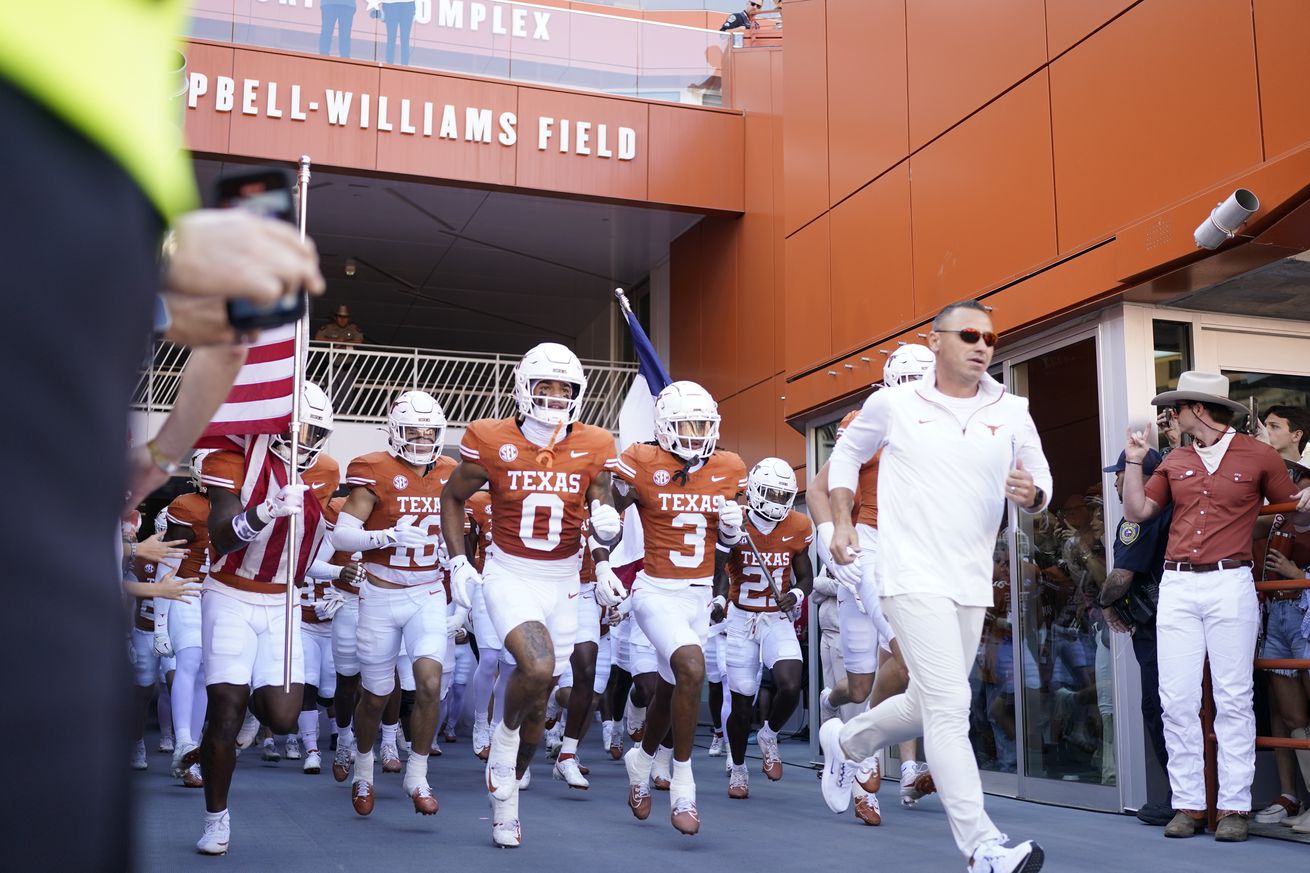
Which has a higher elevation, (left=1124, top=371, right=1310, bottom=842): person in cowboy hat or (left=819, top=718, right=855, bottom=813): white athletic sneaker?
(left=1124, top=371, right=1310, bottom=842): person in cowboy hat

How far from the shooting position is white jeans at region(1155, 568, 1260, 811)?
7.41 m

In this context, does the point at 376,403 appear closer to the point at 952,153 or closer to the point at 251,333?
the point at 952,153

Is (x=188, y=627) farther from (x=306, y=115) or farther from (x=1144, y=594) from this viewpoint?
(x=306, y=115)

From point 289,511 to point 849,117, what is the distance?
7944 mm

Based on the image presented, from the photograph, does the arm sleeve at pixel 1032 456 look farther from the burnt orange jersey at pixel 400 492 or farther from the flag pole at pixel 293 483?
the burnt orange jersey at pixel 400 492

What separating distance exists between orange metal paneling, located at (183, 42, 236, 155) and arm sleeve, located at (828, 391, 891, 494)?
13.3 meters

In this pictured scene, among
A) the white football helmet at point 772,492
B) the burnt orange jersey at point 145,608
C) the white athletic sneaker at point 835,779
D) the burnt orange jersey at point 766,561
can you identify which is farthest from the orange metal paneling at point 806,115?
the burnt orange jersey at point 145,608

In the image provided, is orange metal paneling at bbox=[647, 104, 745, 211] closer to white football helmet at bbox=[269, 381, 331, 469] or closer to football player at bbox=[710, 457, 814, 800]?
football player at bbox=[710, 457, 814, 800]

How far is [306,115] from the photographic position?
17406mm

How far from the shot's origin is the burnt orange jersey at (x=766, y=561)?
10.9 m

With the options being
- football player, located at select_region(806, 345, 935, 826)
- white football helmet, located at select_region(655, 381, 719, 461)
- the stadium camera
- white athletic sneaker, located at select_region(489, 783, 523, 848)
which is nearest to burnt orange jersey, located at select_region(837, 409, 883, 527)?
football player, located at select_region(806, 345, 935, 826)

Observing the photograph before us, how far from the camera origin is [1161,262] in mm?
7977

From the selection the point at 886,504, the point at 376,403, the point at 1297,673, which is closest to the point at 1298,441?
the point at 1297,673

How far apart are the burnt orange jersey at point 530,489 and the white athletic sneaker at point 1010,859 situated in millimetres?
3352
